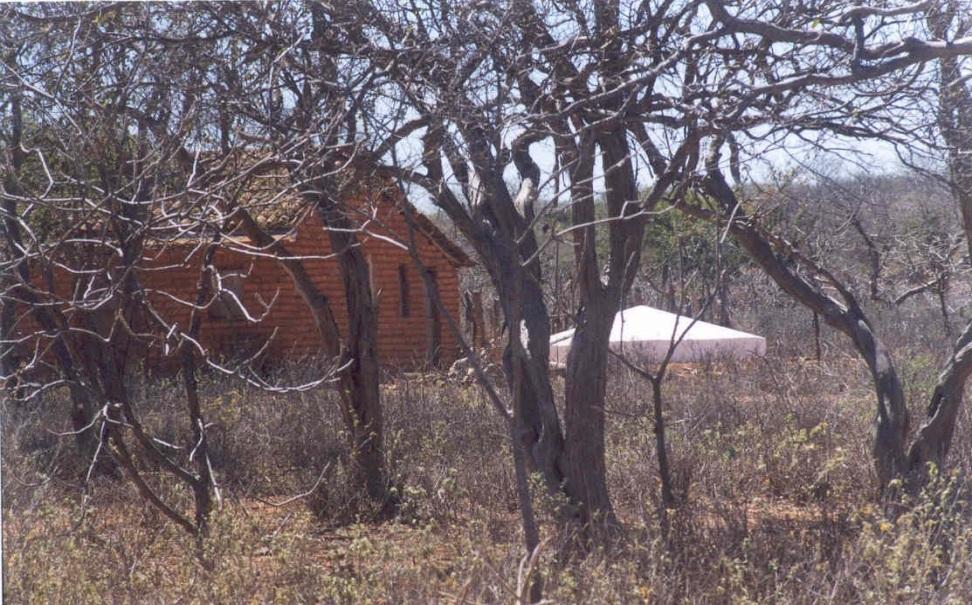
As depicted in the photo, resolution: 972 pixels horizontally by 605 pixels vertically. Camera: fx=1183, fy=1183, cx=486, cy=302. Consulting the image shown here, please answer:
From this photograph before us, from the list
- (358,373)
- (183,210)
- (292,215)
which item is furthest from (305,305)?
(183,210)

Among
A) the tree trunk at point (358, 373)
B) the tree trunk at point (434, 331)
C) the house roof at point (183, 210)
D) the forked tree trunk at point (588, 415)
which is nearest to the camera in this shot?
→ the house roof at point (183, 210)

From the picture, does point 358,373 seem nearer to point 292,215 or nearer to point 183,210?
point 292,215

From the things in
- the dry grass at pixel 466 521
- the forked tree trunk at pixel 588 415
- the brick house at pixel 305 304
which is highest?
the brick house at pixel 305 304

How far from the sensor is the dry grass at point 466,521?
448 cm

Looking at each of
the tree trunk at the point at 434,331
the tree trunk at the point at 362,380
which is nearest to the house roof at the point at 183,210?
the tree trunk at the point at 362,380

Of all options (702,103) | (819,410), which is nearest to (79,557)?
(702,103)

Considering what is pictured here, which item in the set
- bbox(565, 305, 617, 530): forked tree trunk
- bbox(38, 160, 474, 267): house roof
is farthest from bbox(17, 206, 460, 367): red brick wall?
bbox(565, 305, 617, 530): forked tree trunk

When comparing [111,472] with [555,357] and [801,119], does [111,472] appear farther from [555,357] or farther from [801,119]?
[555,357]

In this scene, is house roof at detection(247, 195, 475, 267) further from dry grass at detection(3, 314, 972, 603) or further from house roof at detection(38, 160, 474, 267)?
dry grass at detection(3, 314, 972, 603)

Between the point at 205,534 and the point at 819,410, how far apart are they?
523cm

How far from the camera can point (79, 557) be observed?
5.05 metres

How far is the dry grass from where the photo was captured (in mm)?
4477

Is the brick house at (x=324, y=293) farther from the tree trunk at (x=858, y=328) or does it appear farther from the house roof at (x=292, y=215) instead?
the tree trunk at (x=858, y=328)

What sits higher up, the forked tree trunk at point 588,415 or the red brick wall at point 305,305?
the red brick wall at point 305,305
